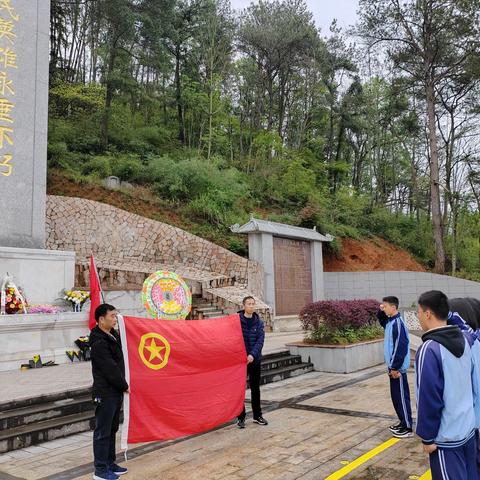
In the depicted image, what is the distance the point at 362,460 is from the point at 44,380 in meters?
4.90

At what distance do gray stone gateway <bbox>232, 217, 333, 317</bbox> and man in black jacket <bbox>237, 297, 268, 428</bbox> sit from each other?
923cm

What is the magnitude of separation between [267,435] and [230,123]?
80.3 feet

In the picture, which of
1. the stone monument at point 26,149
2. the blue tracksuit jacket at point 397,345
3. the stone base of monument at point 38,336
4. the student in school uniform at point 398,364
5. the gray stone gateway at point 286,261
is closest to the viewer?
the student in school uniform at point 398,364

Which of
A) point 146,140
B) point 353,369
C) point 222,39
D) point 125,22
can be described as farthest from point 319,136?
point 353,369

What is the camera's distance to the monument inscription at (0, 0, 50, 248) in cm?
1013

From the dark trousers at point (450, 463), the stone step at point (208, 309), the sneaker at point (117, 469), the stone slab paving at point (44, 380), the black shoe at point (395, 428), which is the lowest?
the black shoe at point (395, 428)

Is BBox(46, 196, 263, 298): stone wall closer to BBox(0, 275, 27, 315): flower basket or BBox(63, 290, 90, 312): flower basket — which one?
BBox(63, 290, 90, 312): flower basket

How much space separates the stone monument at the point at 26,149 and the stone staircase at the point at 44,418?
4.42 metres

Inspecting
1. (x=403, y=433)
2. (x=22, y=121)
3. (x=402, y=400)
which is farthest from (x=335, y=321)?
(x=22, y=121)

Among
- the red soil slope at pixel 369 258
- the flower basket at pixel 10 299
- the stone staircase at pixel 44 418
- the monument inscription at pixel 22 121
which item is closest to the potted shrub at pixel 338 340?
the stone staircase at pixel 44 418

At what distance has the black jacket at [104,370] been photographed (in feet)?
12.6

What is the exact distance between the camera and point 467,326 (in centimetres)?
302

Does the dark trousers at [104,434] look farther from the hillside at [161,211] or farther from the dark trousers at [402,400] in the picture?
the hillside at [161,211]

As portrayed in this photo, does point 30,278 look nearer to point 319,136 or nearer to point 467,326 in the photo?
point 467,326
